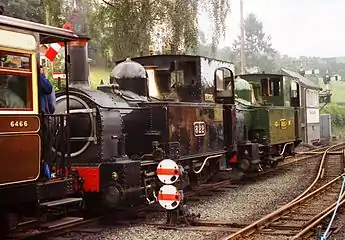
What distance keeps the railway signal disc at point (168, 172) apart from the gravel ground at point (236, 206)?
29.6 inches

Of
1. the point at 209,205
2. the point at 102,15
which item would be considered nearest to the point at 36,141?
the point at 209,205

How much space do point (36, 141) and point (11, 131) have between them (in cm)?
41

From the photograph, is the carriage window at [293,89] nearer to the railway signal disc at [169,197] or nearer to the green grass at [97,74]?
the green grass at [97,74]

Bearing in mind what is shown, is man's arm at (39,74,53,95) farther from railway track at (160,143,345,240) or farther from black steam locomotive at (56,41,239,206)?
railway track at (160,143,345,240)

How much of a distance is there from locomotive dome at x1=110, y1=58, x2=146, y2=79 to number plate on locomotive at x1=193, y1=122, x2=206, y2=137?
4.70 feet

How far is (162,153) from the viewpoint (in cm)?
946

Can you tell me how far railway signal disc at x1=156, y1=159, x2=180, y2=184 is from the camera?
8.54m

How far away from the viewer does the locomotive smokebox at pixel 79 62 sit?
356 inches

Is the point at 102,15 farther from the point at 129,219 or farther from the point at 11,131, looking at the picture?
the point at 11,131

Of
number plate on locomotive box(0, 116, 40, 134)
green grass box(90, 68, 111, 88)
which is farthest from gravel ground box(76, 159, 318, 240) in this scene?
green grass box(90, 68, 111, 88)

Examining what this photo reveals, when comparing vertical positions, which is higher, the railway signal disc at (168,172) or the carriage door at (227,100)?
the carriage door at (227,100)

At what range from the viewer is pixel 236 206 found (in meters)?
10.4

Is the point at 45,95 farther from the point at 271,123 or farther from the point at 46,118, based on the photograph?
the point at 271,123

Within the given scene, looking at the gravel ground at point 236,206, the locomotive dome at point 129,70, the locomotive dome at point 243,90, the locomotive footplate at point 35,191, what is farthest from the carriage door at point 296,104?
the locomotive footplate at point 35,191
